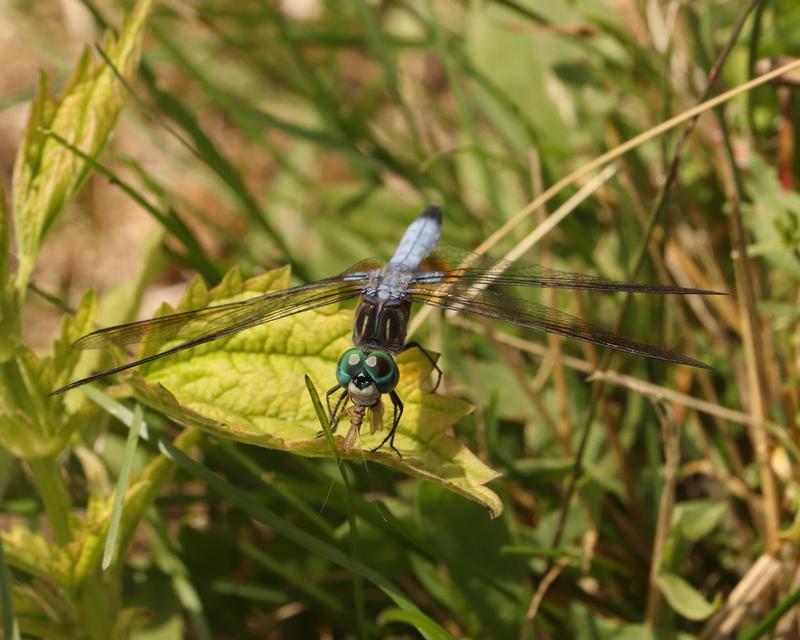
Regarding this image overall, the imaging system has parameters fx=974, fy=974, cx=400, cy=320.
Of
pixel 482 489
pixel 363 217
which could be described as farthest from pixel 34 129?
pixel 363 217

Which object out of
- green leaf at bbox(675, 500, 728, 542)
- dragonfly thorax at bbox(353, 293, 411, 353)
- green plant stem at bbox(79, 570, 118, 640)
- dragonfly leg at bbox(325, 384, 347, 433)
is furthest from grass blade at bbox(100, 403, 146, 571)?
green leaf at bbox(675, 500, 728, 542)

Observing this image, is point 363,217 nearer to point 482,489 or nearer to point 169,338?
point 169,338

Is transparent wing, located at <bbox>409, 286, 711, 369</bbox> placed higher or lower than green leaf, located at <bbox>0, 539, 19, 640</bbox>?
higher

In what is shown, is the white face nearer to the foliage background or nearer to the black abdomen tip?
the foliage background

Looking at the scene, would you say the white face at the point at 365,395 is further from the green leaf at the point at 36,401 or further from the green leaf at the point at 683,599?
the green leaf at the point at 683,599

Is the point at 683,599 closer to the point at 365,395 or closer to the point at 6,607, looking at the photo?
the point at 365,395

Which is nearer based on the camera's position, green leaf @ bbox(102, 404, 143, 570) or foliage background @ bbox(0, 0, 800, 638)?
Answer: green leaf @ bbox(102, 404, 143, 570)
